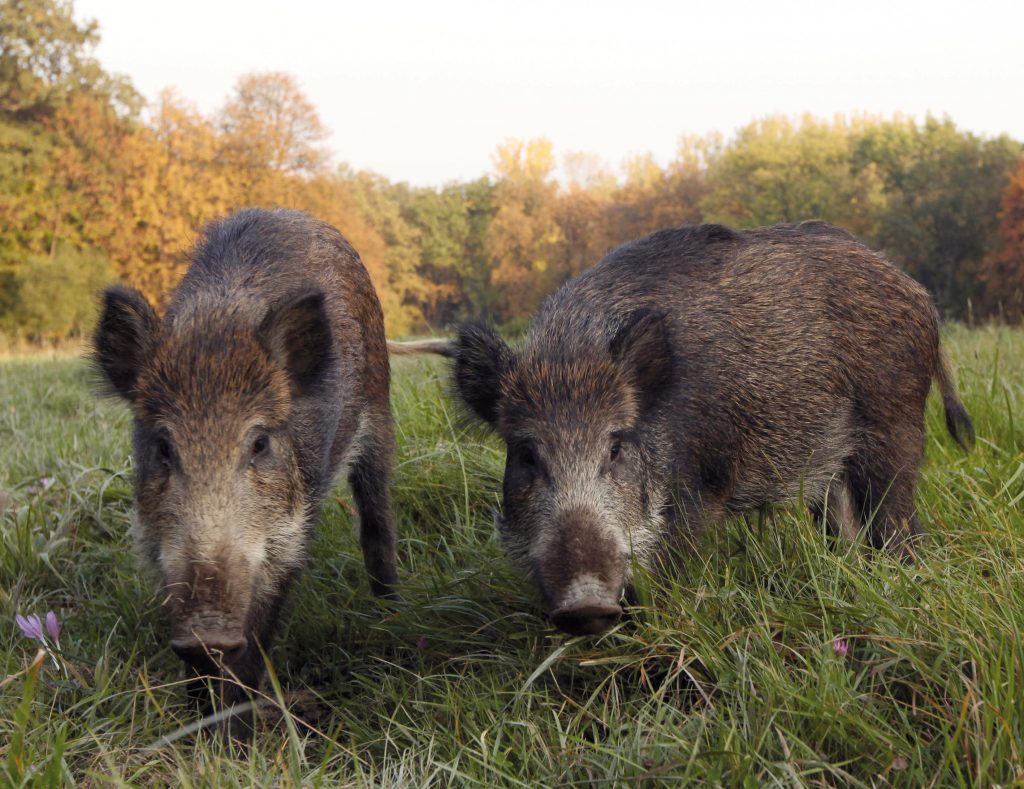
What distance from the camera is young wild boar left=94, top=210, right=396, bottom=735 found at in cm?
284

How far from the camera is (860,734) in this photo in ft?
7.69

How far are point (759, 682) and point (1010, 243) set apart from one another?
34.1 meters

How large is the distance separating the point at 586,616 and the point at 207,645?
102 cm

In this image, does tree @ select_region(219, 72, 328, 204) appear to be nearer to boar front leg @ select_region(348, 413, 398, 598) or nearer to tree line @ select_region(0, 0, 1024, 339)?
tree line @ select_region(0, 0, 1024, 339)

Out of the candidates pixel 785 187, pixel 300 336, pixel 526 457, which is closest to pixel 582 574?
pixel 526 457

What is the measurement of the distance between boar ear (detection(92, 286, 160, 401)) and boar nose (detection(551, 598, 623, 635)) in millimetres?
1583

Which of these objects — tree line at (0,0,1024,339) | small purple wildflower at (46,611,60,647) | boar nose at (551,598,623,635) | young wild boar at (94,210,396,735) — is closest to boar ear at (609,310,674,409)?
boar nose at (551,598,623,635)

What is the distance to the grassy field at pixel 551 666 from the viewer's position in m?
2.30

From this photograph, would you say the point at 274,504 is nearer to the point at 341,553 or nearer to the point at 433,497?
the point at 341,553

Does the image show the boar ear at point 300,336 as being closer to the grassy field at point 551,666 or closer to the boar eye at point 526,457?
the boar eye at point 526,457

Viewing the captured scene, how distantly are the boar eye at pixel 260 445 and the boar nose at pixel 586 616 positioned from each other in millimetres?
1074

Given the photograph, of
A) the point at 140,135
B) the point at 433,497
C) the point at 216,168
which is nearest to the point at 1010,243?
the point at 216,168

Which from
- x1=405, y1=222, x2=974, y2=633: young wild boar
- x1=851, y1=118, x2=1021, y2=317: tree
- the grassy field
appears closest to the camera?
the grassy field

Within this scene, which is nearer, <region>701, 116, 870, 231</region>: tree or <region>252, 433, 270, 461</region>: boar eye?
<region>252, 433, 270, 461</region>: boar eye
